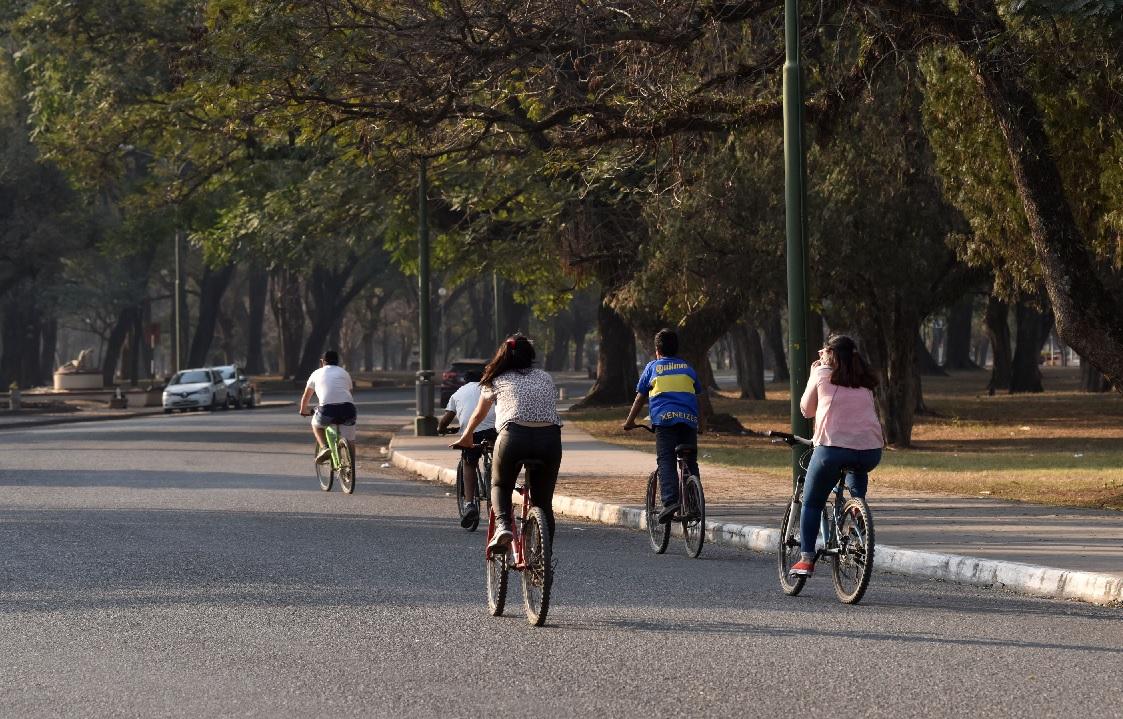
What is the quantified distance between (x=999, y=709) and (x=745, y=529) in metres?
7.92

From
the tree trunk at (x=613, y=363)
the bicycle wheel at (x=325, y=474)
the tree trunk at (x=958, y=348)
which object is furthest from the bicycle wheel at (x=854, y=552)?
the tree trunk at (x=958, y=348)

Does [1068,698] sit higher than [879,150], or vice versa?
[879,150]

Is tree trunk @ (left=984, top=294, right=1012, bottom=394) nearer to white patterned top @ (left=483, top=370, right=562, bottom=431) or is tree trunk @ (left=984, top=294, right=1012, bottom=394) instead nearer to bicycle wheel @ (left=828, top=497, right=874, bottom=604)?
bicycle wheel @ (left=828, top=497, right=874, bottom=604)

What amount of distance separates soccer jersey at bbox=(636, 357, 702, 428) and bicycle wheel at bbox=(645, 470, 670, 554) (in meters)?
0.53

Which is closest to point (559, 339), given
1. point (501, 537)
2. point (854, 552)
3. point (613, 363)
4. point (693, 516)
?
point (613, 363)

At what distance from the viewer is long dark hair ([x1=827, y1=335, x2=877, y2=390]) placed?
429 inches

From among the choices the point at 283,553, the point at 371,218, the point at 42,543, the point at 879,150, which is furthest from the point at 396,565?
the point at 371,218

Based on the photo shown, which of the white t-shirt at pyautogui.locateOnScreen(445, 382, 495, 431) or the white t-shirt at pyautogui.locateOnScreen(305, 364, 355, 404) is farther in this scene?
the white t-shirt at pyautogui.locateOnScreen(305, 364, 355, 404)

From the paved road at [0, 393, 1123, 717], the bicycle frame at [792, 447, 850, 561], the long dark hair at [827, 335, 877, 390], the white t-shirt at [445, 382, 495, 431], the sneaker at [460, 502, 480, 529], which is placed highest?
the long dark hair at [827, 335, 877, 390]

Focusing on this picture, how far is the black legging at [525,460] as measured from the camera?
33.4ft

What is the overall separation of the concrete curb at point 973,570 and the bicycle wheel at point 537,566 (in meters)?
3.69

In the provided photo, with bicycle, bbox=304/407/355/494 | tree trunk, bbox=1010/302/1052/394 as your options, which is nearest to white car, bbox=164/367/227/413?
tree trunk, bbox=1010/302/1052/394

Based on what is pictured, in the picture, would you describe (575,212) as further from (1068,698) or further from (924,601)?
(1068,698)

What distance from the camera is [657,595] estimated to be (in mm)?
11305
